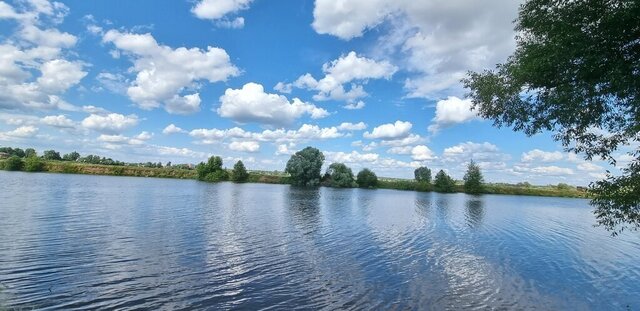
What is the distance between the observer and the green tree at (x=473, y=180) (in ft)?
478

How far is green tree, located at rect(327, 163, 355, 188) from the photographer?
130m

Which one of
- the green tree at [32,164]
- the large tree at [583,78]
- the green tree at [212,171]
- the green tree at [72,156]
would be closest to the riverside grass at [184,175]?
the green tree at [32,164]

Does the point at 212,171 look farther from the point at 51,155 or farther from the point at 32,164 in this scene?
the point at 51,155

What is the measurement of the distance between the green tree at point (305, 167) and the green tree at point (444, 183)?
51.5m

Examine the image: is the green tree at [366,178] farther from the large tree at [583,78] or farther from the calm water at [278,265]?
the large tree at [583,78]

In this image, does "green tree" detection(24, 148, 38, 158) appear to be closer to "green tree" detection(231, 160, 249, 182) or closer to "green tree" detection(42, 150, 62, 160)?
"green tree" detection(42, 150, 62, 160)

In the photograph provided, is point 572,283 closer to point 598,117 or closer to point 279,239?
point 598,117

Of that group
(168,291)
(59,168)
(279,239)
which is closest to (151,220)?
(279,239)

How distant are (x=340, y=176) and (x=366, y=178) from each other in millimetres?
13535

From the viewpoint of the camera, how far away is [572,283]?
19.1 metres

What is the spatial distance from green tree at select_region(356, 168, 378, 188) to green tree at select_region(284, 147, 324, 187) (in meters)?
22.0

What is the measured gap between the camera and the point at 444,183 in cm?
14500

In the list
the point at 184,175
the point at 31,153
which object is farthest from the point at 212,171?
the point at 31,153

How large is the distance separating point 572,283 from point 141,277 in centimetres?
2036
